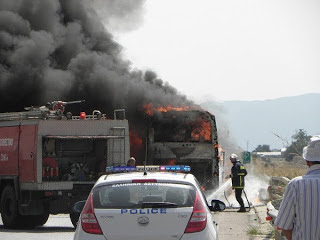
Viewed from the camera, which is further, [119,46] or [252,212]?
[119,46]

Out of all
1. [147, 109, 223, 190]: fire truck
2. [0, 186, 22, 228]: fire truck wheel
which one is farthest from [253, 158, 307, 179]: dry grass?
[0, 186, 22, 228]: fire truck wheel

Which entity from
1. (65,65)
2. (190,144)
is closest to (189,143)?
(190,144)

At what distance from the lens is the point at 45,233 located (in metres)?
15.9

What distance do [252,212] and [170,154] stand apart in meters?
3.88

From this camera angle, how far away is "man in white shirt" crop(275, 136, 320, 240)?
209 inches

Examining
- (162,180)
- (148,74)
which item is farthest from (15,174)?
(148,74)

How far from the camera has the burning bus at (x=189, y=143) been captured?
23000 millimetres

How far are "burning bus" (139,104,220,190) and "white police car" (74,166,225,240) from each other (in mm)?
14543

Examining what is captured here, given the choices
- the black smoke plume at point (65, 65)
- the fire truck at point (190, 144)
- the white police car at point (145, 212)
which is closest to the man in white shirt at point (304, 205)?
the white police car at point (145, 212)

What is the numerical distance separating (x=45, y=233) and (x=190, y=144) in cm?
807

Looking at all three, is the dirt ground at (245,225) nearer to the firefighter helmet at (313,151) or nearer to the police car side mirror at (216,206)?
the police car side mirror at (216,206)

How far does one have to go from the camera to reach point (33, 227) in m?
17.6

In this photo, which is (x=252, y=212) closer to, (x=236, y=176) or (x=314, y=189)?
(x=236, y=176)

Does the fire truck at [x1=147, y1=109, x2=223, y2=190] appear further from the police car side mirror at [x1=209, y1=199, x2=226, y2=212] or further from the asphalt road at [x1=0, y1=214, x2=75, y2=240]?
the police car side mirror at [x1=209, y1=199, x2=226, y2=212]
